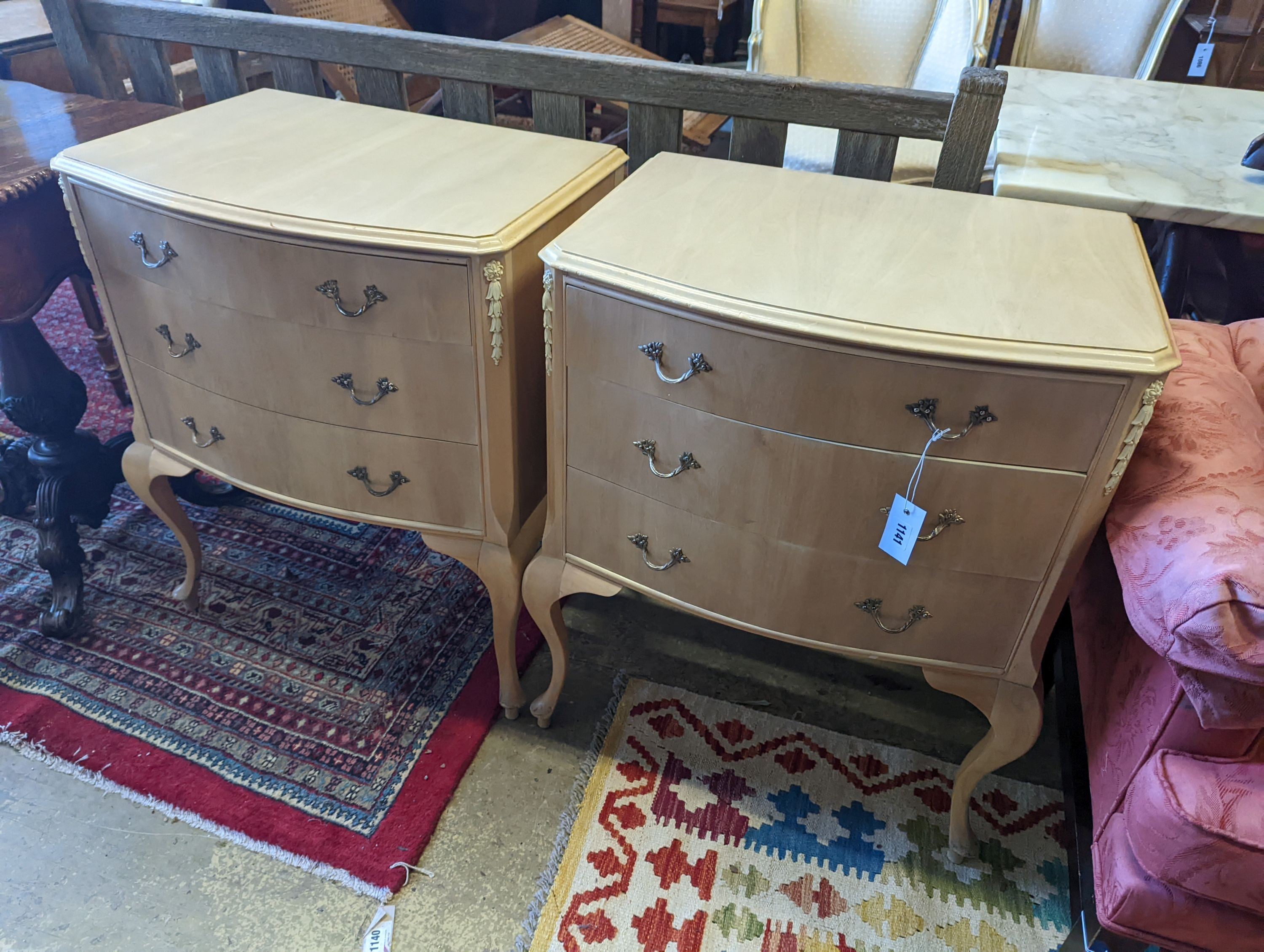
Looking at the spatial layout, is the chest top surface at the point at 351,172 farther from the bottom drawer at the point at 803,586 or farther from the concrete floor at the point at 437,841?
the concrete floor at the point at 437,841

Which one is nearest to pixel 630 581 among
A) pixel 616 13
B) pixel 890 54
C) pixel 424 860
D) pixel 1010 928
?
pixel 424 860

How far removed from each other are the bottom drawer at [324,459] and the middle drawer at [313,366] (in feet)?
0.06

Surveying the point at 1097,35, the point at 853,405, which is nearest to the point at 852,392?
the point at 853,405

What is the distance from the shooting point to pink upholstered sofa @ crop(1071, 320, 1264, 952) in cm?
77

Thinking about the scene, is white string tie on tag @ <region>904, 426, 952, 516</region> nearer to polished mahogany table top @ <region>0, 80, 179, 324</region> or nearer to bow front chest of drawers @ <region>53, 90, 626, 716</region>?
bow front chest of drawers @ <region>53, 90, 626, 716</region>

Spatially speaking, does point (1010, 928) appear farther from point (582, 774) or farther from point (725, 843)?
point (582, 774)

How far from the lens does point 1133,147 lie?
A: 1384 mm

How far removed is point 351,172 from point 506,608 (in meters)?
0.68

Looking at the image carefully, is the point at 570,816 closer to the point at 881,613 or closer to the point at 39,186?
the point at 881,613

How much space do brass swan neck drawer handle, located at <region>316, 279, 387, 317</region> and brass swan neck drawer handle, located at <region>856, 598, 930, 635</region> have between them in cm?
72

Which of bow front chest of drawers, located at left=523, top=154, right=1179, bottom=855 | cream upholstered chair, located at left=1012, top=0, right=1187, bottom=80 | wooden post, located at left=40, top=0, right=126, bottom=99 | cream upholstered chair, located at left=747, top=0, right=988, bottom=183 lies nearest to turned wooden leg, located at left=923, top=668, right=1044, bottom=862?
bow front chest of drawers, located at left=523, top=154, right=1179, bottom=855

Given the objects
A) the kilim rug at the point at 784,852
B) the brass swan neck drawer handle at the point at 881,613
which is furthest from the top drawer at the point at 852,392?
the kilim rug at the point at 784,852

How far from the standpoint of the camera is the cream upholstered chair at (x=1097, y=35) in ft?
7.64

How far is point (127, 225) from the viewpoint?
1175 millimetres
